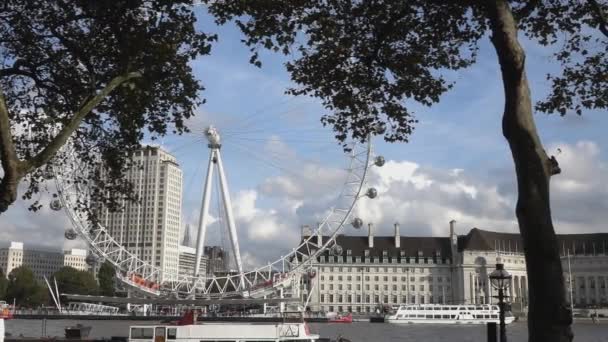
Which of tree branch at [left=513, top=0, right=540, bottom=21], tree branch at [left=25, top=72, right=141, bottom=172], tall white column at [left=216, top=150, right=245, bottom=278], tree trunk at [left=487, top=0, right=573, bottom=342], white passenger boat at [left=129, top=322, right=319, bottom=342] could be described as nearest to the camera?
tree trunk at [left=487, top=0, right=573, bottom=342]

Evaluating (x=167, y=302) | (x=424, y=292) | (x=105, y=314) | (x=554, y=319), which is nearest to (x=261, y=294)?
(x=167, y=302)

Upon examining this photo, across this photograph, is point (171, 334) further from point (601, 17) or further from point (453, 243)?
point (453, 243)

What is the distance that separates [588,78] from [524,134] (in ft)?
19.3

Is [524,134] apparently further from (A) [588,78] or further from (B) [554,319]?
(A) [588,78]

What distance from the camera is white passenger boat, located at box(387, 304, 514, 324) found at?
132 m

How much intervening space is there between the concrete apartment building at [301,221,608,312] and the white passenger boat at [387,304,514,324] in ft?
183

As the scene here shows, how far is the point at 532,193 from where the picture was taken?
38.9ft

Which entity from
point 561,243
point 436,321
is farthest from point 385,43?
point 561,243

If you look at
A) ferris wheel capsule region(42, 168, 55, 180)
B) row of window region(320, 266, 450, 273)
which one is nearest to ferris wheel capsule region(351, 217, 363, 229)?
row of window region(320, 266, 450, 273)

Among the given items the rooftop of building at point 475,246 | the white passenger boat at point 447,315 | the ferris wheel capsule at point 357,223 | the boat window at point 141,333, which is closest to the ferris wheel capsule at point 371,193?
the ferris wheel capsule at point 357,223

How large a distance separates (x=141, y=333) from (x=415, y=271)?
165247mm

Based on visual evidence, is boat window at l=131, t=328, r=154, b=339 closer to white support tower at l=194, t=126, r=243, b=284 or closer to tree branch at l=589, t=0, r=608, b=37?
tree branch at l=589, t=0, r=608, b=37

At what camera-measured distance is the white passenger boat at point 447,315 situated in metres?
132

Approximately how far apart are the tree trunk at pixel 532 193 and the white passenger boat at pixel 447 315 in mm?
123560
